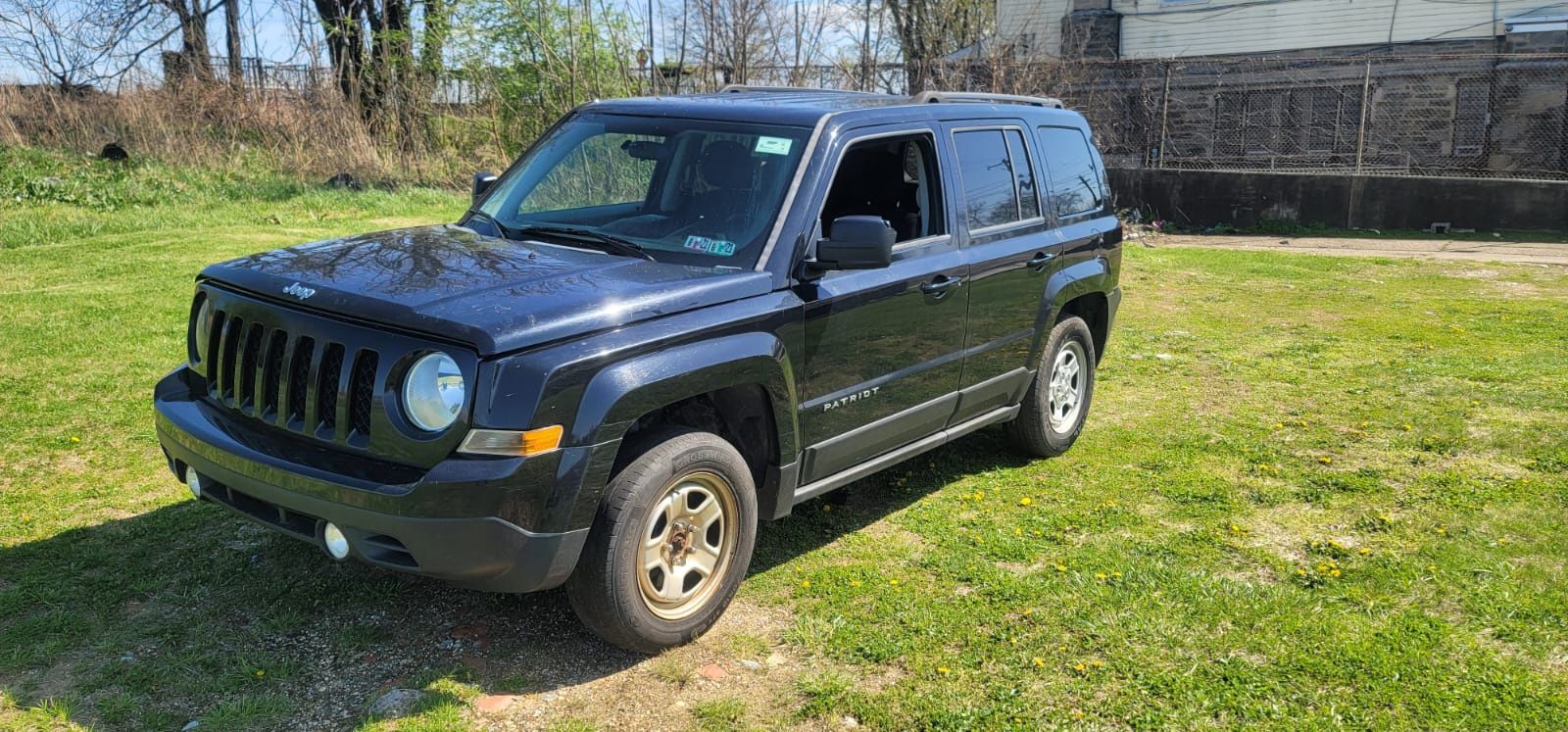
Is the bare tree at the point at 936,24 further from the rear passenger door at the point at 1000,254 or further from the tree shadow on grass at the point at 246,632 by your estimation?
the tree shadow on grass at the point at 246,632

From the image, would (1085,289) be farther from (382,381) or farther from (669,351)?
(382,381)

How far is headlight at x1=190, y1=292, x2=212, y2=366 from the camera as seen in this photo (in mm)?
4516

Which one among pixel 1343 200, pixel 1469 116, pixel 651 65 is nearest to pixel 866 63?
pixel 651 65

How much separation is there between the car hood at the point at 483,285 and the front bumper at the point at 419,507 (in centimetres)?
40

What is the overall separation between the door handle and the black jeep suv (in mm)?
→ 16

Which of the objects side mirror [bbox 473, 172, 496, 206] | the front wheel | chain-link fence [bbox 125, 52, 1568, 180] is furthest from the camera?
chain-link fence [bbox 125, 52, 1568, 180]

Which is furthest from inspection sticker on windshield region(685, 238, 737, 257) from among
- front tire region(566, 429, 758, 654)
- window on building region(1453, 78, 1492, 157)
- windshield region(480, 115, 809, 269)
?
window on building region(1453, 78, 1492, 157)

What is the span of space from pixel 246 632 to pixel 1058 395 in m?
4.20

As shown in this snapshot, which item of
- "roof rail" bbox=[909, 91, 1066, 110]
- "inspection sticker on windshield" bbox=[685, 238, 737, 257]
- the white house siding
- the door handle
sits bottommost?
the door handle

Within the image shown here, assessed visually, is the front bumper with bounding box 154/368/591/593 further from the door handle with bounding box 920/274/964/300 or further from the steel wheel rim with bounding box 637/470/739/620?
the door handle with bounding box 920/274/964/300

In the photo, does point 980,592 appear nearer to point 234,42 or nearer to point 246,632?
point 246,632

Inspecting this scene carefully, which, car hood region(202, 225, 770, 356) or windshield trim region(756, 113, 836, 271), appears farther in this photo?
windshield trim region(756, 113, 836, 271)

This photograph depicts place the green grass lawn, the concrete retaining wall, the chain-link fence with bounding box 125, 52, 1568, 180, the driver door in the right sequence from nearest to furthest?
the green grass lawn, the driver door, the concrete retaining wall, the chain-link fence with bounding box 125, 52, 1568, 180

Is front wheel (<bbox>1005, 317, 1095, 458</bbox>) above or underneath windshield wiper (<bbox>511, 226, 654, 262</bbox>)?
underneath
